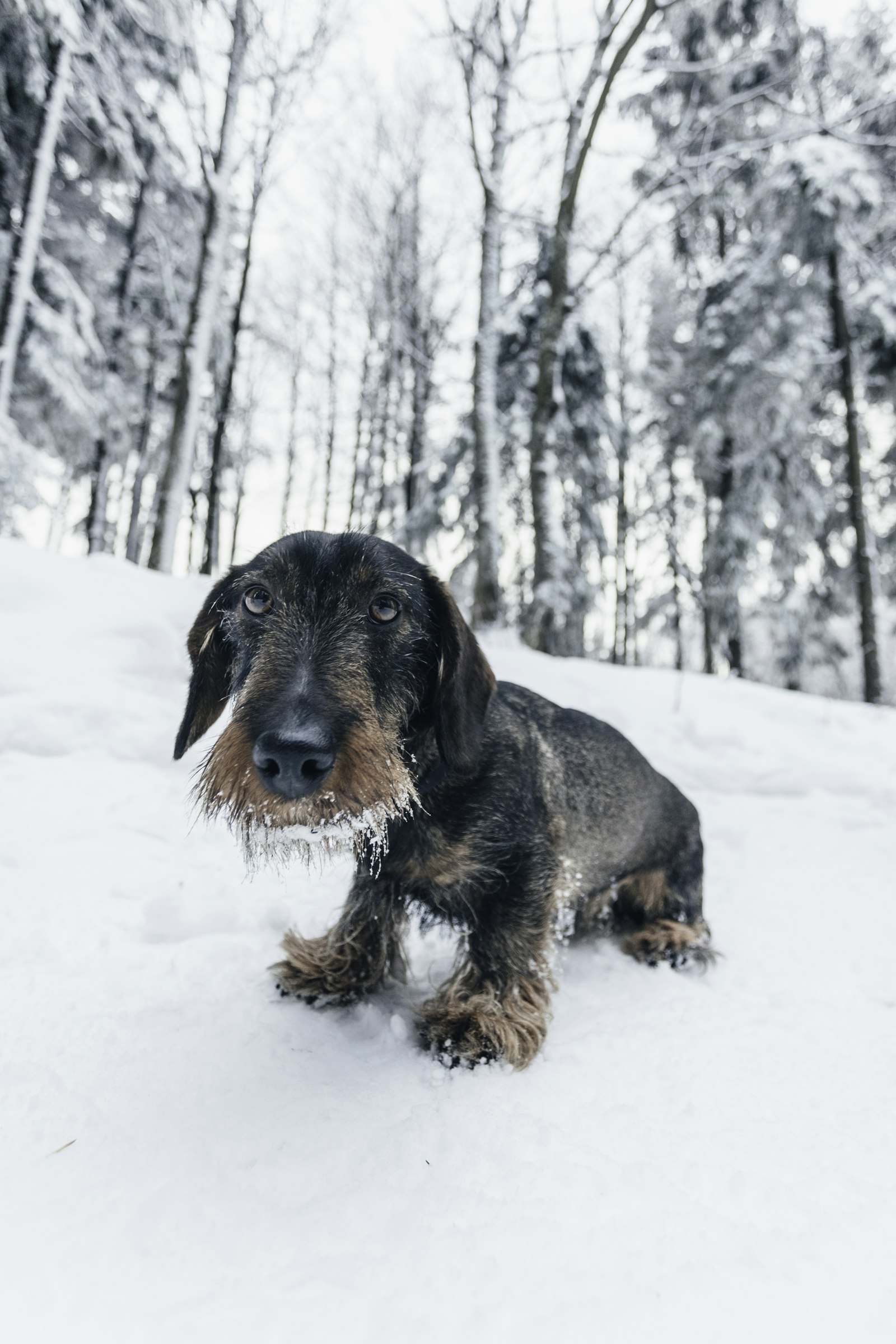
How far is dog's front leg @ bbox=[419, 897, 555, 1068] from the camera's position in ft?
7.06

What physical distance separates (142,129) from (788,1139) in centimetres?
1691

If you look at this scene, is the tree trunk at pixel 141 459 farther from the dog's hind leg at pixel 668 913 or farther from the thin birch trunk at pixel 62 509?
the dog's hind leg at pixel 668 913

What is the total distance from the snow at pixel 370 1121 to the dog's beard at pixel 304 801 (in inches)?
20.4

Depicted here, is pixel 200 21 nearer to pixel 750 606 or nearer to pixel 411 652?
pixel 411 652

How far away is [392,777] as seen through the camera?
1.73 m

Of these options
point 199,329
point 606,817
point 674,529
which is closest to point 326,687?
point 606,817

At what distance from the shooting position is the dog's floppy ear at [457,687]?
211cm

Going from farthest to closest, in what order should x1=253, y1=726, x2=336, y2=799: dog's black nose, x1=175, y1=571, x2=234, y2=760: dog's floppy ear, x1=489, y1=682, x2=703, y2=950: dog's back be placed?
x1=489, y1=682, x2=703, y2=950: dog's back
x1=175, y1=571, x2=234, y2=760: dog's floppy ear
x1=253, y1=726, x2=336, y2=799: dog's black nose

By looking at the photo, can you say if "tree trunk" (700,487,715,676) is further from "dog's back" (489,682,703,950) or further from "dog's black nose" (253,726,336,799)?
"dog's black nose" (253,726,336,799)

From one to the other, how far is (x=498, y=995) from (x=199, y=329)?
35.4 ft

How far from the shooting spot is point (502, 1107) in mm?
1873

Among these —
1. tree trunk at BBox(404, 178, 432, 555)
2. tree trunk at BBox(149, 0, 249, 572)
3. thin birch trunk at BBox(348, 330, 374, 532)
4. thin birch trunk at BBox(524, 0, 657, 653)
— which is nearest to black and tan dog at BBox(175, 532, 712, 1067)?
thin birch trunk at BBox(524, 0, 657, 653)

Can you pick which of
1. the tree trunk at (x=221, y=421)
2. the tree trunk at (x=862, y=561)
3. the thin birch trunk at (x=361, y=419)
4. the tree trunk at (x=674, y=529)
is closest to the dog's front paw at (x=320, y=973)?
the tree trunk at (x=674, y=529)

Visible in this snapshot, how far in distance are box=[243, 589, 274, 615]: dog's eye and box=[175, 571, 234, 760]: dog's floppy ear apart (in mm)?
232
